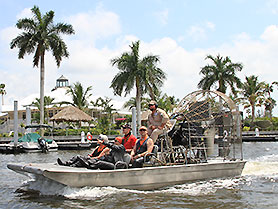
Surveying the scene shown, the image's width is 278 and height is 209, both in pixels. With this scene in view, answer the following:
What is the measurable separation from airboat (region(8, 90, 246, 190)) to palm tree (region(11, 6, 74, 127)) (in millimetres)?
25427

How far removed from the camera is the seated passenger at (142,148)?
9734mm

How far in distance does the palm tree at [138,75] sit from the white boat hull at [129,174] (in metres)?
25.5

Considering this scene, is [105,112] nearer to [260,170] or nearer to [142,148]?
[260,170]

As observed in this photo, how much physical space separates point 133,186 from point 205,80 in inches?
1519

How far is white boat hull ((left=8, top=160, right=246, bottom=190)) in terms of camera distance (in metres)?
8.60

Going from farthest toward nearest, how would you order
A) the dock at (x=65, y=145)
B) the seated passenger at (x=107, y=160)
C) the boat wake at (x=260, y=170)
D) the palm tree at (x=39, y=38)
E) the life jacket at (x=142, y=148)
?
1. the palm tree at (x=39, y=38)
2. the dock at (x=65, y=145)
3. the boat wake at (x=260, y=170)
4. the life jacket at (x=142, y=148)
5. the seated passenger at (x=107, y=160)

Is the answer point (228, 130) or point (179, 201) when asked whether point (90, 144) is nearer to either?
point (228, 130)

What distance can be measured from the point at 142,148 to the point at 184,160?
164 cm

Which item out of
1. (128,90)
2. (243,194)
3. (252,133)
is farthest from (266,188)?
(252,133)

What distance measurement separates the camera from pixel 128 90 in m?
36.7

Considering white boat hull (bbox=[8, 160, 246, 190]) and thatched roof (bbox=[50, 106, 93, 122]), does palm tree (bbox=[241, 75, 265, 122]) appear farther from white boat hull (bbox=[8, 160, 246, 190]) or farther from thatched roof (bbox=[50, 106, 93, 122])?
white boat hull (bbox=[8, 160, 246, 190])

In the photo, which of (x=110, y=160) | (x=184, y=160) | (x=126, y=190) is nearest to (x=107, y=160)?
(x=110, y=160)

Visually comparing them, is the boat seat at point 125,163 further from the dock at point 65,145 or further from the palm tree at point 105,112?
the palm tree at point 105,112

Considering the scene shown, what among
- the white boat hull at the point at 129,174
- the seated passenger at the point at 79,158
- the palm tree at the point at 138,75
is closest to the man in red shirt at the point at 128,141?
the seated passenger at the point at 79,158
